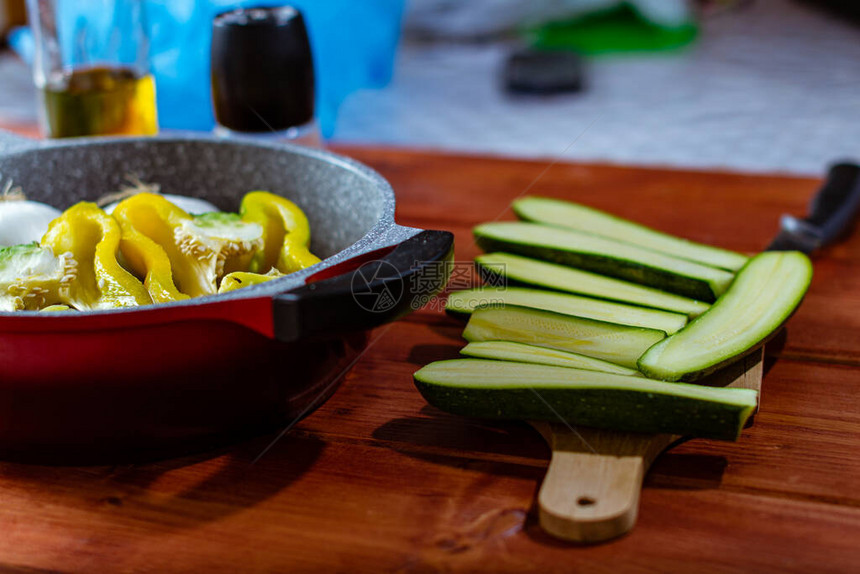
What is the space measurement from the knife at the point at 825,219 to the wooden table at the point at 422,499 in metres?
0.20

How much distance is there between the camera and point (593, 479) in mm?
569

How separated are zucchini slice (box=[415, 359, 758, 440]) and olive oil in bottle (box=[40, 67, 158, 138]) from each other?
2.41 ft

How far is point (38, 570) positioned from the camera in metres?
0.53

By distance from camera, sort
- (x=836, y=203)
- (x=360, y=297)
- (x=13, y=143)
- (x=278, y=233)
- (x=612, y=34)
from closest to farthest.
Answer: (x=360, y=297), (x=278, y=233), (x=13, y=143), (x=836, y=203), (x=612, y=34)

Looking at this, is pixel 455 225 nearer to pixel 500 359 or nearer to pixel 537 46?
pixel 500 359

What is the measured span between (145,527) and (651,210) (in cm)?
73

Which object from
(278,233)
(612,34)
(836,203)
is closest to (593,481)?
(278,233)

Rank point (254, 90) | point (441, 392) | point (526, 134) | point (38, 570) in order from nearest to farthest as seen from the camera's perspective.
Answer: point (38, 570), point (441, 392), point (254, 90), point (526, 134)

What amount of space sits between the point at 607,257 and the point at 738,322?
140 mm

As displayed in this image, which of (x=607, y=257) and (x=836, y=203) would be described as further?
(x=836, y=203)

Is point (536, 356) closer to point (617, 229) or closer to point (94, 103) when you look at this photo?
point (617, 229)

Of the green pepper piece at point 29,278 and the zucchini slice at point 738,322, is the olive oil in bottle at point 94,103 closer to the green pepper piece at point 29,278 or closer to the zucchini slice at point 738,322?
the green pepper piece at point 29,278

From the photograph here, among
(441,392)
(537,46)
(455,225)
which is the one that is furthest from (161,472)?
(537,46)

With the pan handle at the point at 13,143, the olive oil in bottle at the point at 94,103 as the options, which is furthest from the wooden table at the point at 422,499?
the olive oil in bottle at the point at 94,103
